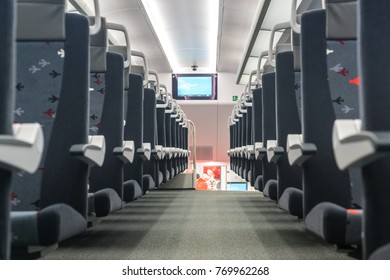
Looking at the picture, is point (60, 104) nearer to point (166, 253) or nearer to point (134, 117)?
point (166, 253)

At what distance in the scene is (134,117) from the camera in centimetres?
363

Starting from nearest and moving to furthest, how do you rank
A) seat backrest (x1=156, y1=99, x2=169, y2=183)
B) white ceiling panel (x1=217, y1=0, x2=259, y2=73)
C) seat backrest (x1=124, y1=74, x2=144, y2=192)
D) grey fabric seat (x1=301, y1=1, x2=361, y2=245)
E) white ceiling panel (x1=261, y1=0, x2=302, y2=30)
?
grey fabric seat (x1=301, y1=1, x2=361, y2=245) → seat backrest (x1=124, y1=74, x2=144, y2=192) → seat backrest (x1=156, y1=99, x2=169, y2=183) → white ceiling panel (x1=261, y1=0, x2=302, y2=30) → white ceiling panel (x1=217, y1=0, x2=259, y2=73)

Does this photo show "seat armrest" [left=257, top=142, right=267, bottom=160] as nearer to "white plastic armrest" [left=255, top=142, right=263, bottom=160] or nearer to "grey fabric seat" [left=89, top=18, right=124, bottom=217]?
"white plastic armrest" [left=255, top=142, right=263, bottom=160]

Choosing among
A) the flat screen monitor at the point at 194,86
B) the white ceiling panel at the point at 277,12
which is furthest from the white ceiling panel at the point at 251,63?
the white ceiling panel at the point at 277,12

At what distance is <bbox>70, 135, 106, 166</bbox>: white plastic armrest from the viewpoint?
6.14ft

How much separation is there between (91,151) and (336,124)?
1.04 metres

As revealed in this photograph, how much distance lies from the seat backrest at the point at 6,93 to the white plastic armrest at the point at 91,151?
0.73 metres

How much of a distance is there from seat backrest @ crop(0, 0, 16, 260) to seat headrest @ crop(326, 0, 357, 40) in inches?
52.9

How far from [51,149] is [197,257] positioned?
3.30ft

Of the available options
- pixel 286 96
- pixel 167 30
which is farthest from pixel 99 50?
pixel 167 30

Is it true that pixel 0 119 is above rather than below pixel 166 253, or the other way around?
above

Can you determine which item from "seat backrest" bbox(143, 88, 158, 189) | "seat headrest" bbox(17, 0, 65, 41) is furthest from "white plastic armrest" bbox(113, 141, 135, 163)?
"seat backrest" bbox(143, 88, 158, 189)
